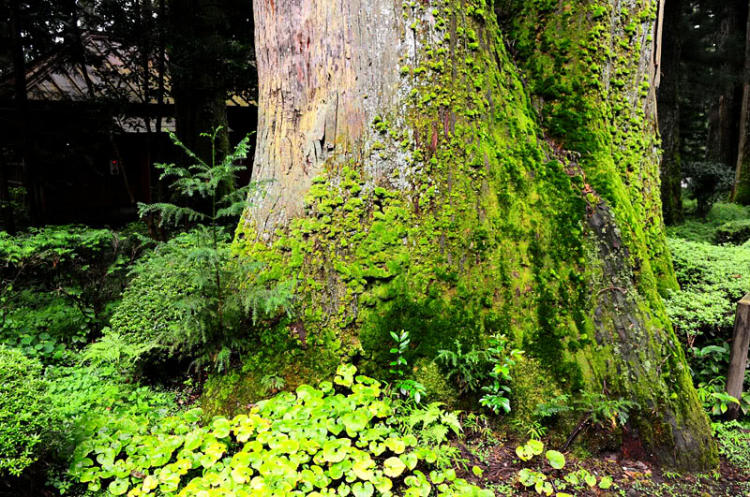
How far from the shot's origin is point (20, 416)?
84.0 inches

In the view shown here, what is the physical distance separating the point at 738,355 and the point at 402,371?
2577mm

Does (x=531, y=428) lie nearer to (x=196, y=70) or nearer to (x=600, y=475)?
(x=600, y=475)

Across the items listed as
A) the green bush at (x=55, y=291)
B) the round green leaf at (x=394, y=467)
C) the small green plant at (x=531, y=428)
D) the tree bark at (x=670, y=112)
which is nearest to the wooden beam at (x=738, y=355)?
the small green plant at (x=531, y=428)

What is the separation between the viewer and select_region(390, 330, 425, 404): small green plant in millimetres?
2604

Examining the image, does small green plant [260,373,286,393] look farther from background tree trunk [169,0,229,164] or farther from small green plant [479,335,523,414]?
background tree trunk [169,0,229,164]

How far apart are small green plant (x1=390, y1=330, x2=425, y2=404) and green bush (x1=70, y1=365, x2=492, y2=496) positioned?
142 millimetres

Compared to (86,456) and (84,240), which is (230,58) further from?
(86,456)

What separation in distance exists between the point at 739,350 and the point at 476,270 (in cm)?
213

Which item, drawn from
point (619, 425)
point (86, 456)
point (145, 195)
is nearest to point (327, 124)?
point (86, 456)

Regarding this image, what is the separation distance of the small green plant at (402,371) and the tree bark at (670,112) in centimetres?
950

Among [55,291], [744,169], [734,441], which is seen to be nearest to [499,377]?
[734,441]

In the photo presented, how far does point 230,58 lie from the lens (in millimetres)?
7691

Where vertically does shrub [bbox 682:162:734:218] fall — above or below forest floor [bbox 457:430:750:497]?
above

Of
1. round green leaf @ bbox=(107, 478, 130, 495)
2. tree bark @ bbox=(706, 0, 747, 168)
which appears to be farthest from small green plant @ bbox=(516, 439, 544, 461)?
tree bark @ bbox=(706, 0, 747, 168)
